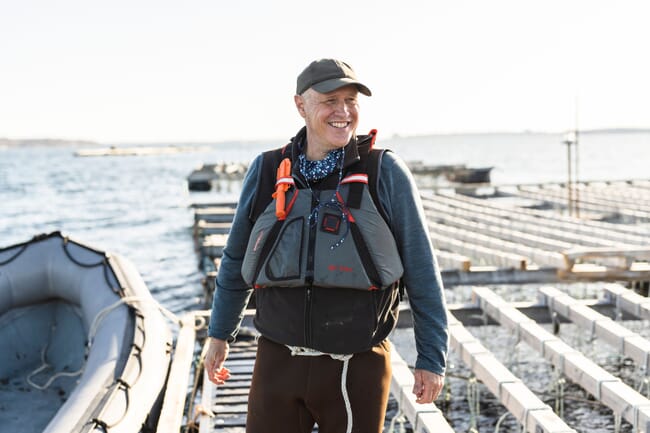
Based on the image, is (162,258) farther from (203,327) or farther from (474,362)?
(474,362)

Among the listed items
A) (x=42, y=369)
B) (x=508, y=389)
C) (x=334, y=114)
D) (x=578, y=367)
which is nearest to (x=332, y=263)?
(x=334, y=114)

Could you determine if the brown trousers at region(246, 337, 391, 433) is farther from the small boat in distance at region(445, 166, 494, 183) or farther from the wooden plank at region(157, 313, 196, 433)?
the small boat in distance at region(445, 166, 494, 183)

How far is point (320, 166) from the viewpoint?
255cm

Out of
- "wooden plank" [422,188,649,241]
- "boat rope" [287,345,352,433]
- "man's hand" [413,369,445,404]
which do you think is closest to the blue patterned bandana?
"boat rope" [287,345,352,433]

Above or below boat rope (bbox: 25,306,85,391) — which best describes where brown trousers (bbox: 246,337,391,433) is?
above

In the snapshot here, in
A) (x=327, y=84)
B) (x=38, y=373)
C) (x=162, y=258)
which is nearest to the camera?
(x=327, y=84)

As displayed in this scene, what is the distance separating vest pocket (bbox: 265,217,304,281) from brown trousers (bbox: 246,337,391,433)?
312 mm

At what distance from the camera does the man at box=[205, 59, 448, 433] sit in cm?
239

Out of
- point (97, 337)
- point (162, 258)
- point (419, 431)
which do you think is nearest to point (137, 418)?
point (97, 337)

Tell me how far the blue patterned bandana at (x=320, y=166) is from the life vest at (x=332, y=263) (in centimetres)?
3

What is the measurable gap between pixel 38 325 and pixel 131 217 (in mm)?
25998

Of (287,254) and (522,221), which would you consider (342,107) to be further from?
(522,221)

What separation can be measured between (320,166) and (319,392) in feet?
2.91

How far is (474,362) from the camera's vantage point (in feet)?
17.8
